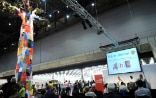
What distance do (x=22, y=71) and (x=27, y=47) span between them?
82 cm

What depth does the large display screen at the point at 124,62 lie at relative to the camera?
362 inches

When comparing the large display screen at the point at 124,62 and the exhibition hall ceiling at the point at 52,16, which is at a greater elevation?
the exhibition hall ceiling at the point at 52,16

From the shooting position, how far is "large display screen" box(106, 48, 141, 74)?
9195 millimetres

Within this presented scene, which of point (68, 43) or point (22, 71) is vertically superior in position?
point (68, 43)

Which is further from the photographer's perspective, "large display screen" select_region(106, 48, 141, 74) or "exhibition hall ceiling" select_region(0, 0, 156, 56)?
"exhibition hall ceiling" select_region(0, 0, 156, 56)

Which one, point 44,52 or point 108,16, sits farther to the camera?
point 44,52

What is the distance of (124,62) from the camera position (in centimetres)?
960

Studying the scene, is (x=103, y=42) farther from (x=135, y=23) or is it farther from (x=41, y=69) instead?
(x=41, y=69)

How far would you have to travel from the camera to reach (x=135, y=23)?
44.5 feet

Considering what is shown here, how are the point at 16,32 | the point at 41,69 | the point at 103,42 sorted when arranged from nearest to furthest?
the point at 103,42 → the point at 41,69 → the point at 16,32

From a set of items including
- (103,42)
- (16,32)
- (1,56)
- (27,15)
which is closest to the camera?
(27,15)

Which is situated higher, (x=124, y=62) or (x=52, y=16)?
(x=52, y=16)

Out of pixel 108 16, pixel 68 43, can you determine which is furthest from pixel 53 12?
pixel 108 16

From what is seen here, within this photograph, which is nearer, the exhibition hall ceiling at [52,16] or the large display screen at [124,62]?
the large display screen at [124,62]
